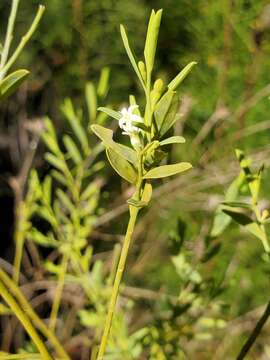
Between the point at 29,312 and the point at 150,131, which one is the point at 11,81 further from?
the point at 29,312

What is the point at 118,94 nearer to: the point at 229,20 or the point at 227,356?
the point at 229,20

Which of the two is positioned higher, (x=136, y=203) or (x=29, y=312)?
(x=136, y=203)

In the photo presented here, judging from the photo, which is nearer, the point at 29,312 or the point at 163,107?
the point at 163,107

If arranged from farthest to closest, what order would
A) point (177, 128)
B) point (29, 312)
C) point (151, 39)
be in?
point (177, 128), point (29, 312), point (151, 39)

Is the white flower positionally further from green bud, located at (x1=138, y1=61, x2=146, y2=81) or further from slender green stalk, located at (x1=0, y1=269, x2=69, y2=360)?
slender green stalk, located at (x1=0, y1=269, x2=69, y2=360)

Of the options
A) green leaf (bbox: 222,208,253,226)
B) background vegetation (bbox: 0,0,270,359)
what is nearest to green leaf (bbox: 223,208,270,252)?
green leaf (bbox: 222,208,253,226)

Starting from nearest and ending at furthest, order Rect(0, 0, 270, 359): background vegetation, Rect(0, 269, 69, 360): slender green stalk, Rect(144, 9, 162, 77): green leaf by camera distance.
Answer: Rect(144, 9, 162, 77): green leaf, Rect(0, 269, 69, 360): slender green stalk, Rect(0, 0, 270, 359): background vegetation

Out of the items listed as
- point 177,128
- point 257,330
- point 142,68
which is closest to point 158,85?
point 142,68
